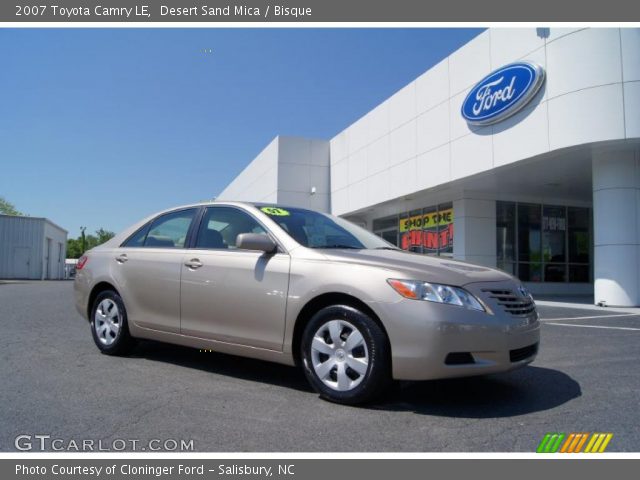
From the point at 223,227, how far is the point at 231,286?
725mm

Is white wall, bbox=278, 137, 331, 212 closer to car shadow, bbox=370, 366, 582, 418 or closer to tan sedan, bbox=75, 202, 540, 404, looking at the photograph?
tan sedan, bbox=75, 202, 540, 404

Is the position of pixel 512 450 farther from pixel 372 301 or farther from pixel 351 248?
pixel 351 248

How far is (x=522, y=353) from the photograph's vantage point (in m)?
3.73

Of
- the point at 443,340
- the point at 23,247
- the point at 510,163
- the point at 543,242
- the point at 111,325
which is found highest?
the point at 510,163

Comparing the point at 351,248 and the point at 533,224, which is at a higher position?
the point at 533,224

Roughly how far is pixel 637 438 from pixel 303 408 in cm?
208

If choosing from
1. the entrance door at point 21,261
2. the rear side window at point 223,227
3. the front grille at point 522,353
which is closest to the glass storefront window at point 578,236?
the front grille at point 522,353

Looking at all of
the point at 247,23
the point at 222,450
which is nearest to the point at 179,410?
the point at 222,450

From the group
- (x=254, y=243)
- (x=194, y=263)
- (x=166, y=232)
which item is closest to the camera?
(x=254, y=243)

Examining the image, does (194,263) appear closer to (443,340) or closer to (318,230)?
(318,230)

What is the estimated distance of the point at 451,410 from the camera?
3.58 m

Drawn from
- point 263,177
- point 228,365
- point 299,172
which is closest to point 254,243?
point 228,365

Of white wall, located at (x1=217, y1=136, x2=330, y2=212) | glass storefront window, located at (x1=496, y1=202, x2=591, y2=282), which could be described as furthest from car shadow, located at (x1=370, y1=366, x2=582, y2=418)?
white wall, located at (x1=217, y1=136, x2=330, y2=212)

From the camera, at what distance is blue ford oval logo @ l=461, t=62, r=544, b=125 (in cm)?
1306
